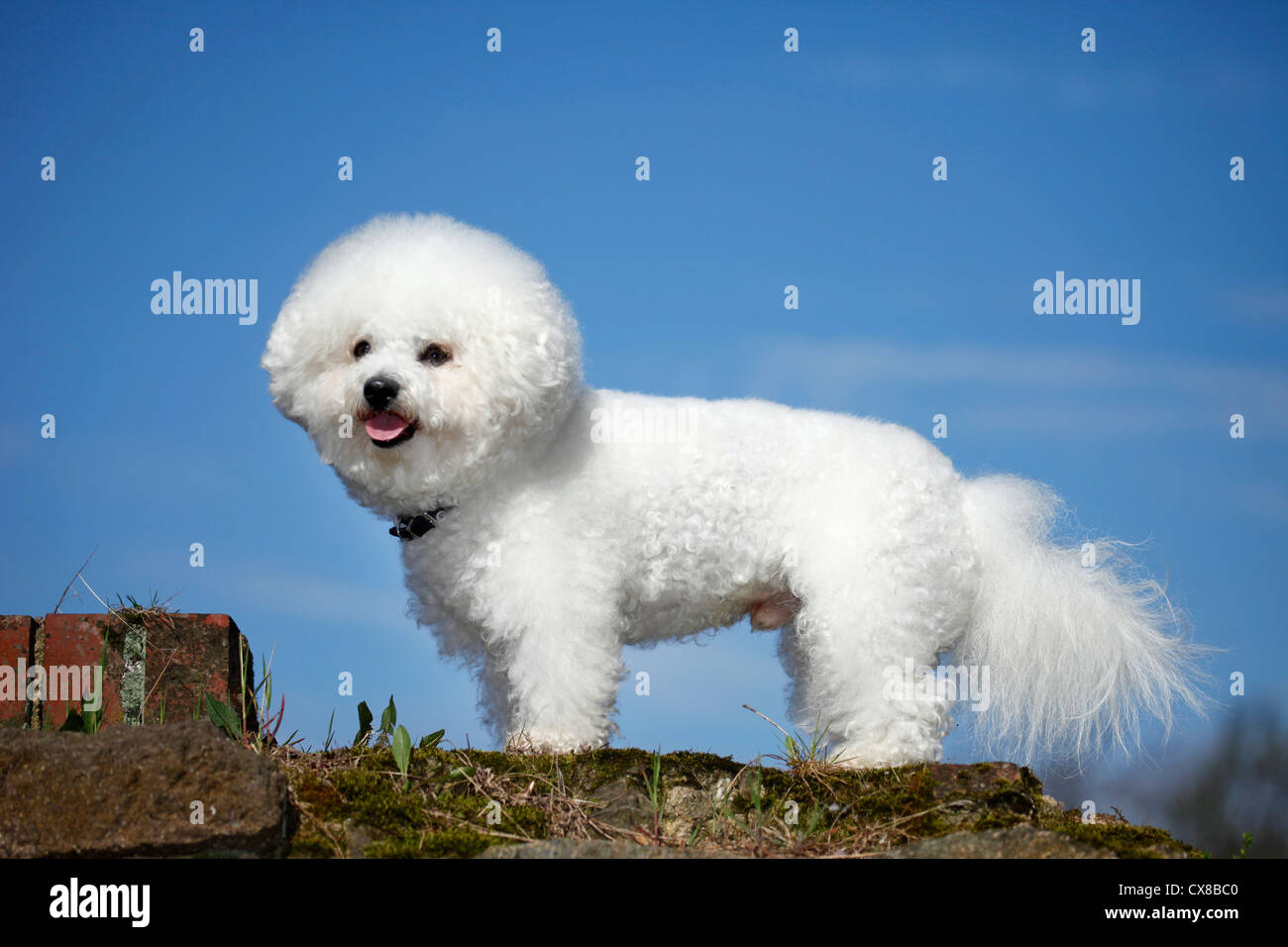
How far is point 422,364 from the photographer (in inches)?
185

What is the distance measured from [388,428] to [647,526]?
118 centimetres

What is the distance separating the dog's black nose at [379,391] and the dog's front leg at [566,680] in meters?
1.11

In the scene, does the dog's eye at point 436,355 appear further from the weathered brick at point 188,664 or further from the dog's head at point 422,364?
the weathered brick at point 188,664

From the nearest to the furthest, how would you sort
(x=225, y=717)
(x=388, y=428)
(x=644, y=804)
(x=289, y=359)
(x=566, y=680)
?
(x=644, y=804) < (x=225, y=717) < (x=388, y=428) < (x=566, y=680) < (x=289, y=359)

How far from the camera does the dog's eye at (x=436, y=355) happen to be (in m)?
4.73

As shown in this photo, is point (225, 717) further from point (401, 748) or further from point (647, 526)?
point (647, 526)

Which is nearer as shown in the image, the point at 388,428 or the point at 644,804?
the point at 644,804

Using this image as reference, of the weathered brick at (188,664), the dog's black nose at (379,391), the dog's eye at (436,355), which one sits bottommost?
the weathered brick at (188,664)

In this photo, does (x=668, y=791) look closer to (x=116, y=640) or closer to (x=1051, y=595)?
(x=1051, y=595)

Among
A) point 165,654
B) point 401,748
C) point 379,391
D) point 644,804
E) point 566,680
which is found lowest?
point 644,804

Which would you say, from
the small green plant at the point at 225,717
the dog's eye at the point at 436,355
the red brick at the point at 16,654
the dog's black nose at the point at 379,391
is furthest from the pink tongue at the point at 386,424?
the red brick at the point at 16,654

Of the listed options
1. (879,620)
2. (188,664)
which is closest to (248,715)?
(188,664)

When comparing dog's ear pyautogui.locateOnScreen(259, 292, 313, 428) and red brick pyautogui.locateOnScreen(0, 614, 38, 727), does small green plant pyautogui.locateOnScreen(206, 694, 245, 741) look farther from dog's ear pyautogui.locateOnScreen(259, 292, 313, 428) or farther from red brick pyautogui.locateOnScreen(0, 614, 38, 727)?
dog's ear pyautogui.locateOnScreen(259, 292, 313, 428)
